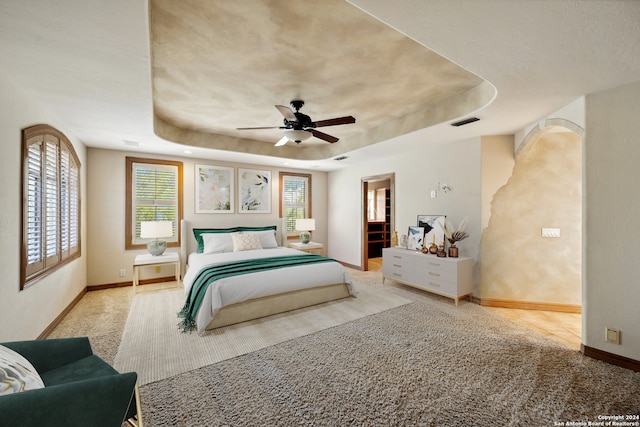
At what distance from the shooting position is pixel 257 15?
76.2 inches

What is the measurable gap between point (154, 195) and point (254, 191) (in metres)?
1.97

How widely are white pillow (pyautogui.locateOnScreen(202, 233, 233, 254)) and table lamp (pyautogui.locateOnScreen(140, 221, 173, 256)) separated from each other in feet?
2.12

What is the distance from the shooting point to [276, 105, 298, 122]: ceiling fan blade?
281cm

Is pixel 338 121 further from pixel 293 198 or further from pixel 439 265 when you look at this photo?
pixel 293 198

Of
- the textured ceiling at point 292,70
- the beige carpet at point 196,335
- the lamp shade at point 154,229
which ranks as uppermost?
the textured ceiling at point 292,70

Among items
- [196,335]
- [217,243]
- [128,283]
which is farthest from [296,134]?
[128,283]

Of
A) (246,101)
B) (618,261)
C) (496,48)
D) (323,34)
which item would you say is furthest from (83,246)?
(618,261)

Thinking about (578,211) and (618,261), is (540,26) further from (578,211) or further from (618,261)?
(578,211)

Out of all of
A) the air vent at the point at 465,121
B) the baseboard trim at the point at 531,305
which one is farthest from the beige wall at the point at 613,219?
the baseboard trim at the point at 531,305

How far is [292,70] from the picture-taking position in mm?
2684

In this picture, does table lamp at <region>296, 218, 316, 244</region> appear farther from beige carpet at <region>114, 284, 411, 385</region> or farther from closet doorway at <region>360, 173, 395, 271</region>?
beige carpet at <region>114, 284, 411, 385</region>

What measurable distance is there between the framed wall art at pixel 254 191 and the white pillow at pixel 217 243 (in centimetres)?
100

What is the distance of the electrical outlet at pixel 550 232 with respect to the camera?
369 cm

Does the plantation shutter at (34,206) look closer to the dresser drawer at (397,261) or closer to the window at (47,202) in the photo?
the window at (47,202)
